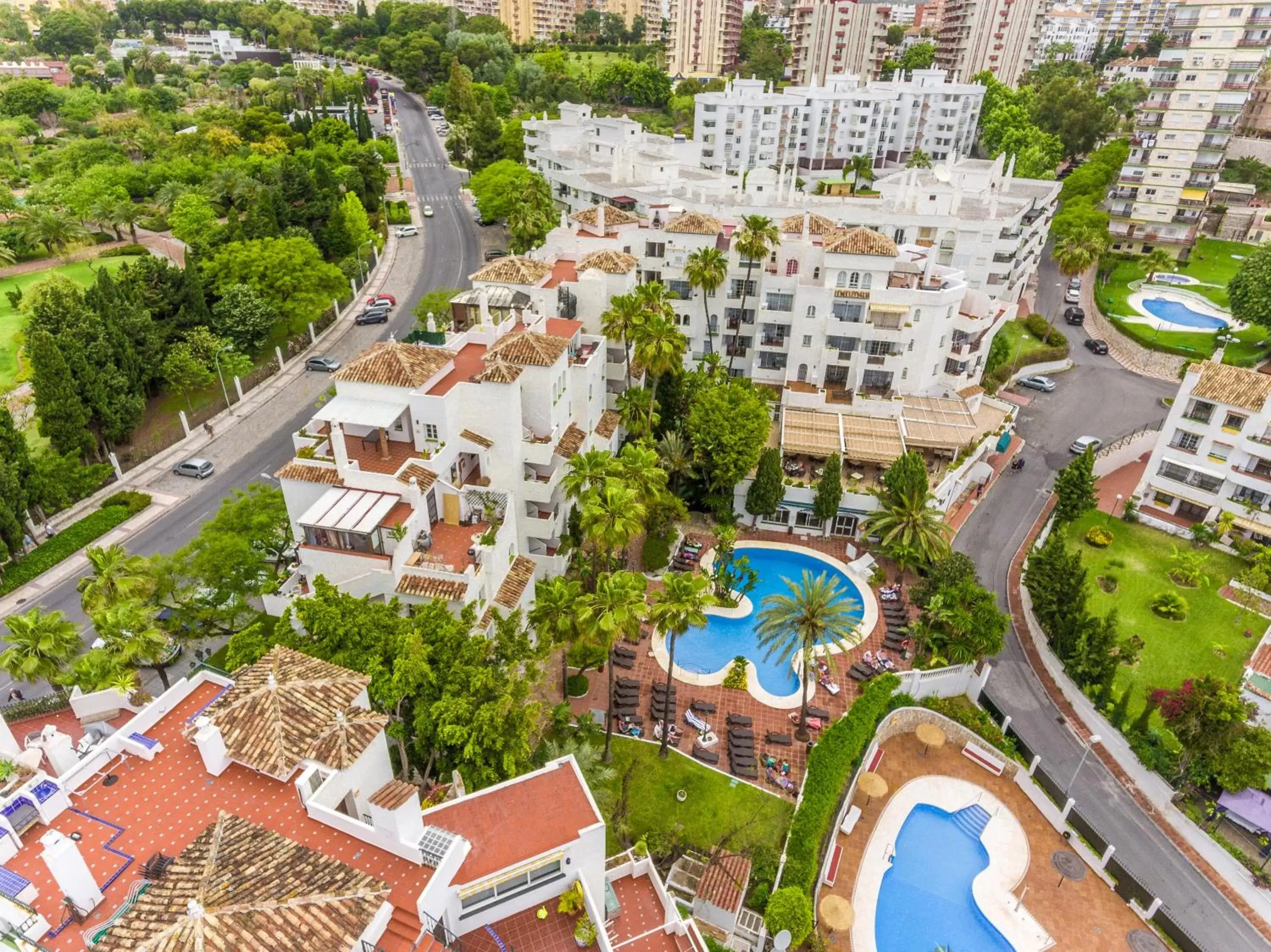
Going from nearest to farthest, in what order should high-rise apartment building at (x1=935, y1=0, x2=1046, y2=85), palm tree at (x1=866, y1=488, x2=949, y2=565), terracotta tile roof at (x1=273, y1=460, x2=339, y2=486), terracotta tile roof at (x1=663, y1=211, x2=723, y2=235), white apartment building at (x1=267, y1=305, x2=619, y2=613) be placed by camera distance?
white apartment building at (x1=267, y1=305, x2=619, y2=613) < terracotta tile roof at (x1=273, y1=460, x2=339, y2=486) < palm tree at (x1=866, y1=488, x2=949, y2=565) < terracotta tile roof at (x1=663, y1=211, x2=723, y2=235) < high-rise apartment building at (x1=935, y1=0, x2=1046, y2=85)

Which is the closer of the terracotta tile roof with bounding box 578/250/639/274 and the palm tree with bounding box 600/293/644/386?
the palm tree with bounding box 600/293/644/386

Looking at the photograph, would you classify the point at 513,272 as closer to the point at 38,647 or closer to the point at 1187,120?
the point at 38,647

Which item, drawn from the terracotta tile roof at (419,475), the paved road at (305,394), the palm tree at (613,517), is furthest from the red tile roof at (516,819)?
the paved road at (305,394)

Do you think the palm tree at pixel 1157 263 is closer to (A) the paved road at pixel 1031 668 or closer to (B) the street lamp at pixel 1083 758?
(A) the paved road at pixel 1031 668

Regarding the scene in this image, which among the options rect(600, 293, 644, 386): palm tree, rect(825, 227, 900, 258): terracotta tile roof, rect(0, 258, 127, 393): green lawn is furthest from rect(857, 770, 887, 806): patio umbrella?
rect(0, 258, 127, 393): green lawn

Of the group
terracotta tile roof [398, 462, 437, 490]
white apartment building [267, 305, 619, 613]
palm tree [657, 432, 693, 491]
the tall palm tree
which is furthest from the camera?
palm tree [657, 432, 693, 491]

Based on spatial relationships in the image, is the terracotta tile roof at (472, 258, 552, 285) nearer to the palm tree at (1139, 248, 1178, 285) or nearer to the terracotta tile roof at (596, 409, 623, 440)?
the terracotta tile roof at (596, 409, 623, 440)
